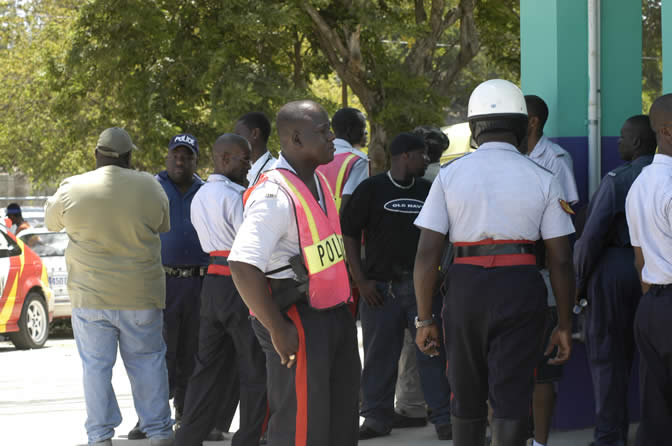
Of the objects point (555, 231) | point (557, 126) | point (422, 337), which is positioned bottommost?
point (422, 337)

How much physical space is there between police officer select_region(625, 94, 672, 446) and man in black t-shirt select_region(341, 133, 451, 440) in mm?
2297

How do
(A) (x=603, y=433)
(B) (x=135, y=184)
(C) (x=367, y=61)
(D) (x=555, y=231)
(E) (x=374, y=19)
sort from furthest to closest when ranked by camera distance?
(C) (x=367, y=61), (E) (x=374, y=19), (B) (x=135, y=184), (A) (x=603, y=433), (D) (x=555, y=231)

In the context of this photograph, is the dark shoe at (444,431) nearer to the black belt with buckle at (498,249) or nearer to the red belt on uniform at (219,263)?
the red belt on uniform at (219,263)

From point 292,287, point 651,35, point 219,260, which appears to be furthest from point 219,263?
point 651,35

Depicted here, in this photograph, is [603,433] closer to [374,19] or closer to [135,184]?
[135,184]

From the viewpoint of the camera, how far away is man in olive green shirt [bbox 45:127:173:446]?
6.69 m

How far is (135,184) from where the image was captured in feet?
22.4

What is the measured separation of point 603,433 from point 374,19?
42.5 feet

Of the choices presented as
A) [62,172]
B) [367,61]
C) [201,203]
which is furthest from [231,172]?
[62,172]

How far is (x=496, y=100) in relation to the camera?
5.14 meters

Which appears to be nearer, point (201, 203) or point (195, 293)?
point (201, 203)

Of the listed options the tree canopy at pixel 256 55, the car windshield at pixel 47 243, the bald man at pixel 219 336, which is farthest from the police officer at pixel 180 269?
the tree canopy at pixel 256 55

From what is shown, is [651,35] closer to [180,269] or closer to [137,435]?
[180,269]

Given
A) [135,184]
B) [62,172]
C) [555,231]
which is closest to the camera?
[555,231]
